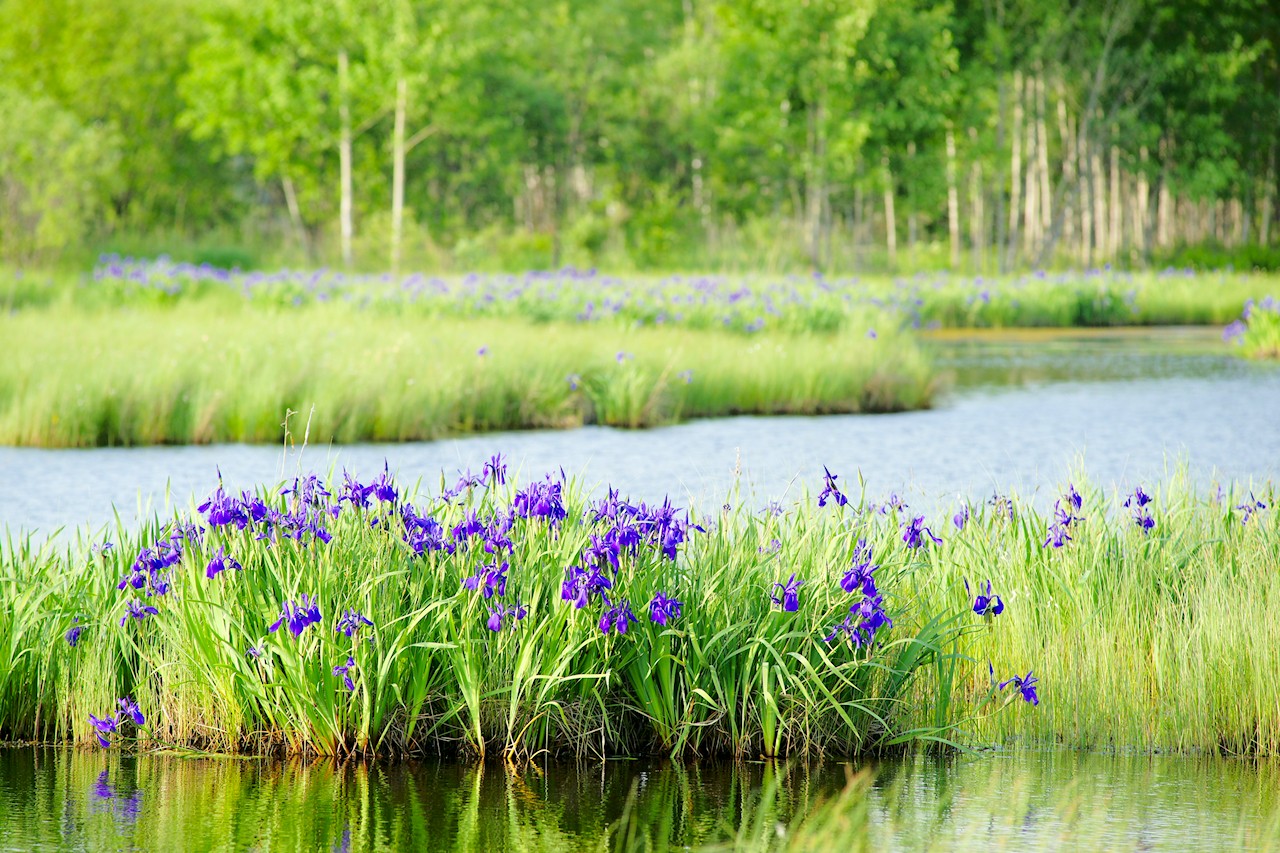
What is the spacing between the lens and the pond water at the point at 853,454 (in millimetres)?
7445

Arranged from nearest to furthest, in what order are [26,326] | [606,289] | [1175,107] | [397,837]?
[397,837], [26,326], [606,289], [1175,107]

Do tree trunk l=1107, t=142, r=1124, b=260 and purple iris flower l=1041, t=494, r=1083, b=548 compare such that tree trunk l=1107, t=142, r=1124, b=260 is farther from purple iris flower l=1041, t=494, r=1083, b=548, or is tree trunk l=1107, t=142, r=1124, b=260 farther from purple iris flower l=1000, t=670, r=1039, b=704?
purple iris flower l=1000, t=670, r=1039, b=704

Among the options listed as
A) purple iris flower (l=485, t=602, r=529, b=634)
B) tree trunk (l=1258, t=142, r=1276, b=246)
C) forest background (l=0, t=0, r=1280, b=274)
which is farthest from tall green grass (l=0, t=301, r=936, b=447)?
tree trunk (l=1258, t=142, r=1276, b=246)

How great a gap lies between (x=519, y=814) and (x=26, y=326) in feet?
36.8

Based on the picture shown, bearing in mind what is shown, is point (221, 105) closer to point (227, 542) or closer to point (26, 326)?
point (26, 326)

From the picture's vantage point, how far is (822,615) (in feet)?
13.3

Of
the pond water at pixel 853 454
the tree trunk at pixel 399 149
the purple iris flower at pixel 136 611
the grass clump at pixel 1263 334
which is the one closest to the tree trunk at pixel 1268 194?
the grass clump at pixel 1263 334

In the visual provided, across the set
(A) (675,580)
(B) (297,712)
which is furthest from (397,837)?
(A) (675,580)

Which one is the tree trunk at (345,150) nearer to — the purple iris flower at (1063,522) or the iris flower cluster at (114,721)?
the purple iris flower at (1063,522)

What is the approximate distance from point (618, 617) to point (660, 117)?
37548 mm

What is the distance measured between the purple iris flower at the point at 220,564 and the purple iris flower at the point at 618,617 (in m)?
0.98

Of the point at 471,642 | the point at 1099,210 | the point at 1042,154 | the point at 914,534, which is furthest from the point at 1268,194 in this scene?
the point at 471,642

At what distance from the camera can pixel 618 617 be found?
12.1 feet

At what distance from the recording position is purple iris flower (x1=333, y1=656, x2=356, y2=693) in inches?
145
